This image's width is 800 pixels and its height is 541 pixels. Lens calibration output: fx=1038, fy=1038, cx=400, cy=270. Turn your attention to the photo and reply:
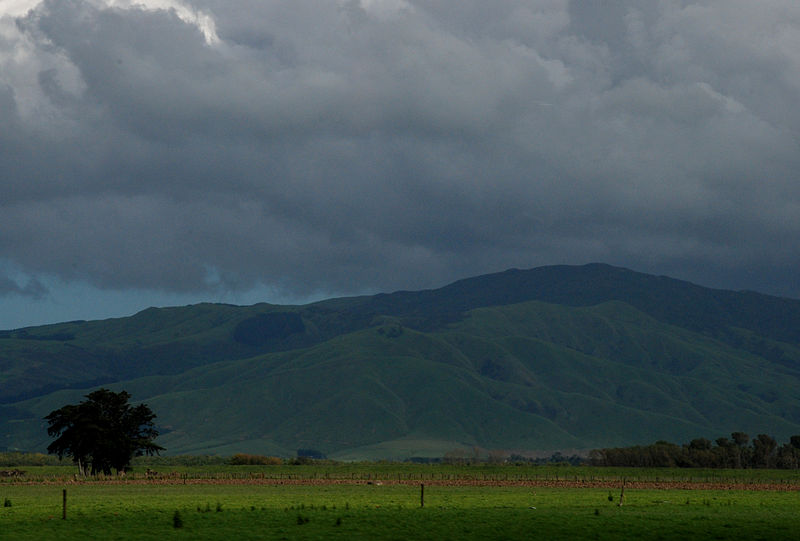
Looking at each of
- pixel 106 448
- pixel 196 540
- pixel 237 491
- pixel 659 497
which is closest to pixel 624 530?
pixel 196 540

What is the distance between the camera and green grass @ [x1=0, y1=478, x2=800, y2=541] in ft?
187

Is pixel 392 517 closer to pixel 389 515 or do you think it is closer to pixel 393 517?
pixel 393 517

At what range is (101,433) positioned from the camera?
5074 inches

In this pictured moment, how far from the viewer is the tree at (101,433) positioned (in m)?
129

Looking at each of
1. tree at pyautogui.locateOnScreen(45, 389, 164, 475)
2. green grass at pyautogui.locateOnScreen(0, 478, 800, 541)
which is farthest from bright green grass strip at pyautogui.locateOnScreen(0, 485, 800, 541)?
tree at pyautogui.locateOnScreen(45, 389, 164, 475)

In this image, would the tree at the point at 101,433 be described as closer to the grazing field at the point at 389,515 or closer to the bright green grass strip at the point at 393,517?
the grazing field at the point at 389,515

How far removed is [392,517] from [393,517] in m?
0.06

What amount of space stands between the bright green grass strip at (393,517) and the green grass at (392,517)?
0.06 metres

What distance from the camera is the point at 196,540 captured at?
5378cm

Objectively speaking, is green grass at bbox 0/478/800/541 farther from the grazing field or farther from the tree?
the tree

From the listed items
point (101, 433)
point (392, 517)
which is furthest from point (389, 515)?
point (101, 433)

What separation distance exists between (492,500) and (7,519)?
38014mm

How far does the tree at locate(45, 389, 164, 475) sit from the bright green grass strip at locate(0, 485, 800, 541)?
3870cm

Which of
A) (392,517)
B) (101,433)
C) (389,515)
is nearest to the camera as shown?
(392,517)
